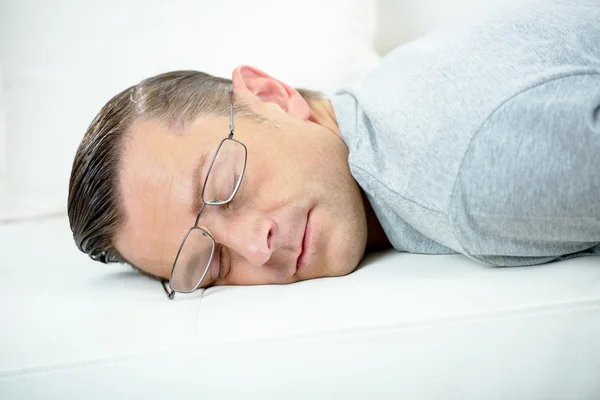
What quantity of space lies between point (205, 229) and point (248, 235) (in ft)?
0.24

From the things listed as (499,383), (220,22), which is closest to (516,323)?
(499,383)

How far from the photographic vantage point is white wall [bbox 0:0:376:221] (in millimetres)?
1433

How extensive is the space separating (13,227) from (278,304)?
908 mm

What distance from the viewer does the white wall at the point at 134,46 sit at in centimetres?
143

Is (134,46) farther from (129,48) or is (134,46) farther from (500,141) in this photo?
(500,141)

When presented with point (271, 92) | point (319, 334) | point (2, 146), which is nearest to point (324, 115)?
point (271, 92)

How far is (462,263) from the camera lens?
34.6 inches

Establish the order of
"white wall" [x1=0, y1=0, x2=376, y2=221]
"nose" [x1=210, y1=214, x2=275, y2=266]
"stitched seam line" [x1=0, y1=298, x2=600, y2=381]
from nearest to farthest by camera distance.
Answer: "stitched seam line" [x1=0, y1=298, x2=600, y2=381]
"nose" [x1=210, y1=214, x2=275, y2=266]
"white wall" [x1=0, y1=0, x2=376, y2=221]

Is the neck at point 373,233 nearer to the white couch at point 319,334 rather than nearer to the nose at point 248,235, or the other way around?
the white couch at point 319,334

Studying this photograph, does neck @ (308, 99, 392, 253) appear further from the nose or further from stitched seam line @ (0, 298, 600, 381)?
stitched seam line @ (0, 298, 600, 381)

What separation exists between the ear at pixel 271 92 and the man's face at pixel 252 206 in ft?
0.33

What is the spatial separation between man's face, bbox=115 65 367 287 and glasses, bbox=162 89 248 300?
12 mm

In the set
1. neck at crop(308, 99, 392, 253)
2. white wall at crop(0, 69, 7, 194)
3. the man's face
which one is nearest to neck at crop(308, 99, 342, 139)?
neck at crop(308, 99, 392, 253)

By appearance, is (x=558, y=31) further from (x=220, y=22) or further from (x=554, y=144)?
(x=220, y=22)
